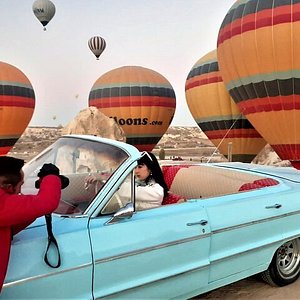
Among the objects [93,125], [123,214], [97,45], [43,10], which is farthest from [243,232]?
[43,10]

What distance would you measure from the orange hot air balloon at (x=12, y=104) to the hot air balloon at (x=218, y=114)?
11.3m

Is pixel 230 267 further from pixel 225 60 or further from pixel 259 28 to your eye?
pixel 225 60

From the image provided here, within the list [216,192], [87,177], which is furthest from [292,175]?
[87,177]

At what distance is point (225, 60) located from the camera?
48.1ft

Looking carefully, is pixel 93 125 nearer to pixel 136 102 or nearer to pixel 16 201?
pixel 136 102

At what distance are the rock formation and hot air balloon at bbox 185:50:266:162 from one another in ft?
14.8

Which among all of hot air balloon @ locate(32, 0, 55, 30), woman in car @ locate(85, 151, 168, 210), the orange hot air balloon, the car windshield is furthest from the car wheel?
hot air balloon @ locate(32, 0, 55, 30)

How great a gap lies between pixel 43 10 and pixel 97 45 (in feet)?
18.4

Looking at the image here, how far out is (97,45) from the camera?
3450 cm

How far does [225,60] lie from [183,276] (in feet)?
41.9

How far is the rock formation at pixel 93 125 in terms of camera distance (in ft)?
67.7

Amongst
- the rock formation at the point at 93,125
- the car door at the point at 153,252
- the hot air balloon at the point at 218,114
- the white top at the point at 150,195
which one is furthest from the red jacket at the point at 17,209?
the rock formation at the point at 93,125

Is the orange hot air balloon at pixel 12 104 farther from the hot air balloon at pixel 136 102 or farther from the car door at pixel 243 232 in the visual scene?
the car door at pixel 243 232

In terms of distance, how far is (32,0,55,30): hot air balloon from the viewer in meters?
34.2
